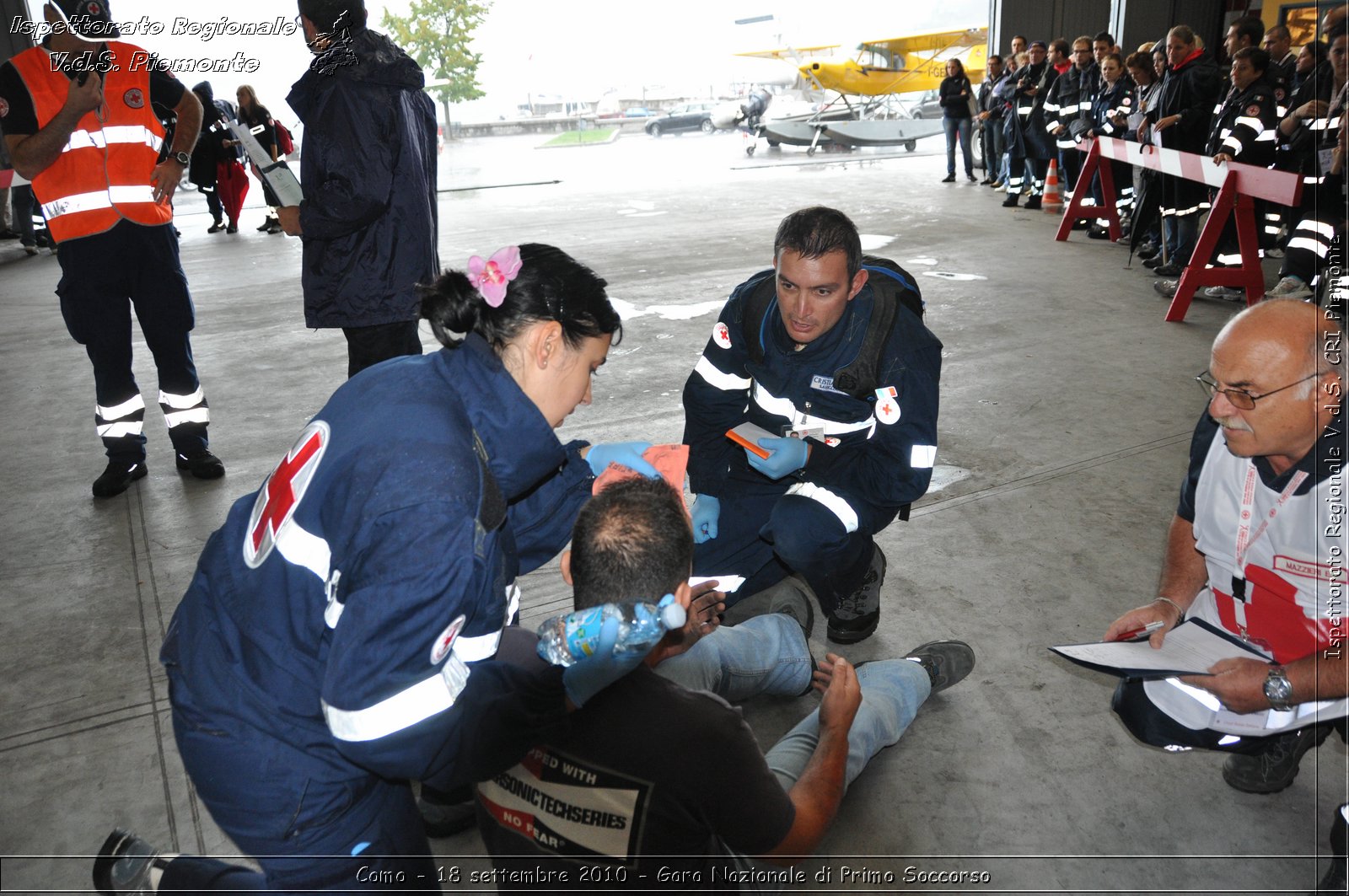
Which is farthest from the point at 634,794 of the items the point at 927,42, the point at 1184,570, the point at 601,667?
the point at 927,42

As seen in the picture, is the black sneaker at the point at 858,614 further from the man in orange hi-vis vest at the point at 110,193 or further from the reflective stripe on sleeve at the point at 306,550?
the man in orange hi-vis vest at the point at 110,193

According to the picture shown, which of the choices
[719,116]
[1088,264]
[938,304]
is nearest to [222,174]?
[938,304]

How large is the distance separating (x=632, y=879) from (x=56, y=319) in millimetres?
7298

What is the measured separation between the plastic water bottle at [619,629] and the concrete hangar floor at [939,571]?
84 centimetres

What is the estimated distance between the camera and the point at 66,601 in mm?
3064

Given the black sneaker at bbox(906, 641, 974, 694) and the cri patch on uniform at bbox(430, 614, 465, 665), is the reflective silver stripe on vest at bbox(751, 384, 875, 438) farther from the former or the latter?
the cri patch on uniform at bbox(430, 614, 465, 665)

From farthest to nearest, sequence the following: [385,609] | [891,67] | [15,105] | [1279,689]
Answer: [891,67] → [15,105] → [1279,689] → [385,609]

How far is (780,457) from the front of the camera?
2711 mm

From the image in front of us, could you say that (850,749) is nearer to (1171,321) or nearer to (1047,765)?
(1047,765)

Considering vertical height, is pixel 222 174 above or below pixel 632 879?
above

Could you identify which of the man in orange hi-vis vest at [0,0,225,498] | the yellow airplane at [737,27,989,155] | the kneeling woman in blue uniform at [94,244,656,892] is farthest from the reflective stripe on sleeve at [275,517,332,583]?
the yellow airplane at [737,27,989,155]

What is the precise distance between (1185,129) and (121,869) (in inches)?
329

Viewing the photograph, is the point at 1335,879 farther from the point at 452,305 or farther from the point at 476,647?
the point at 452,305

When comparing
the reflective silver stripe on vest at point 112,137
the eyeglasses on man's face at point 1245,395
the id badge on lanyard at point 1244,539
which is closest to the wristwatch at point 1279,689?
the id badge on lanyard at point 1244,539
